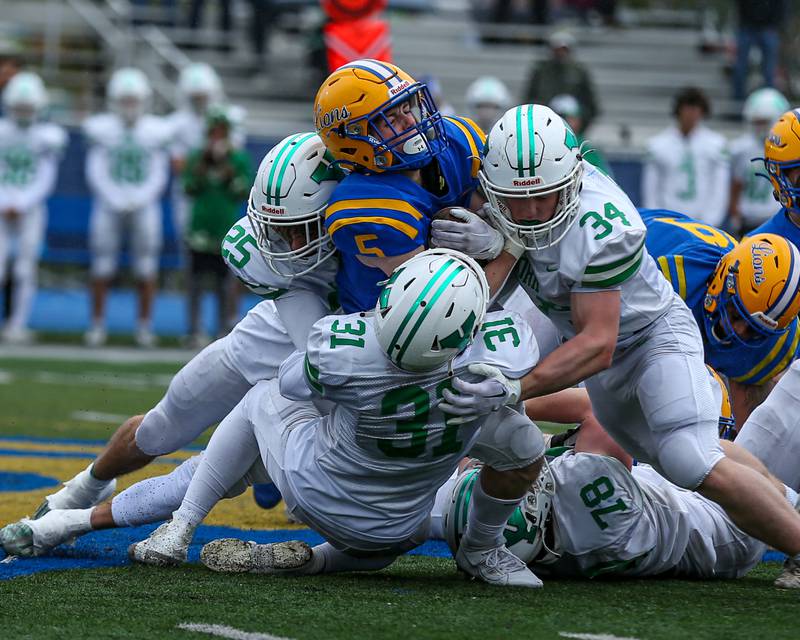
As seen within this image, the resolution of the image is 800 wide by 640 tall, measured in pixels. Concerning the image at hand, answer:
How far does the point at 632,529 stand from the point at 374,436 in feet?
2.72

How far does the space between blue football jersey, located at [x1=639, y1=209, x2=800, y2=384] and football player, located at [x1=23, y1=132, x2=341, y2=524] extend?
1189mm

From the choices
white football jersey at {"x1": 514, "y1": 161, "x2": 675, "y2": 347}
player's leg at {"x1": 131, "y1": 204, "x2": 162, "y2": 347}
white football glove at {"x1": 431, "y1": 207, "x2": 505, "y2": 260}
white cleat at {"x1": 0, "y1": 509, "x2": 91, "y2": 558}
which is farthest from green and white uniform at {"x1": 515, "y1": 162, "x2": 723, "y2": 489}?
player's leg at {"x1": 131, "y1": 204, "x2": 162, "y2": 347}

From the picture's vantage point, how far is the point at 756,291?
4.18m

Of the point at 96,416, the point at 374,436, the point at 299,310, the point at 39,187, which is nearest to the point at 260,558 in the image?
the point at 374,436

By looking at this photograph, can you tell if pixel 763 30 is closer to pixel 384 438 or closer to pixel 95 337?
pixel 95 337

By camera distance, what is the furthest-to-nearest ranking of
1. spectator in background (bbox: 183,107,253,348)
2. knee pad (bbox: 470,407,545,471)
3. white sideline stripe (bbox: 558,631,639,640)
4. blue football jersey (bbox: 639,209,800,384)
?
spectator in background (bbox: 183,107,253,348) < blue football jersey (bbox: 639,209,800,384) < knee pad (bbox: 470,407,545,471) < white sideline stripe (bbox: 558,631,639,640)

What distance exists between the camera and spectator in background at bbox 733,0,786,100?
41.3ft

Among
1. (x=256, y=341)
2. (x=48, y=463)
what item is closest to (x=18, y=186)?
(x=48, y=463)

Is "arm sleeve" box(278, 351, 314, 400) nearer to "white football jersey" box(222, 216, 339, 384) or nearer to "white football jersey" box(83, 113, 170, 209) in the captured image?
"white football jersey" box(222, 216, 339, 384)

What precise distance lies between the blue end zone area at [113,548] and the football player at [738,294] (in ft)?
→ 3.67

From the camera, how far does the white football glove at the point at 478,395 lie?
11.2ft

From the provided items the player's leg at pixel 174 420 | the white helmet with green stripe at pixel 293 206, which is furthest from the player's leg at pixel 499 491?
the player's leg at pixel 174 420

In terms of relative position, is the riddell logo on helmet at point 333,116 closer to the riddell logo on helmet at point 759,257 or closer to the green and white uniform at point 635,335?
the green and white uniform at point 635,335

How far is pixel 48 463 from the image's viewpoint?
5879 mm
